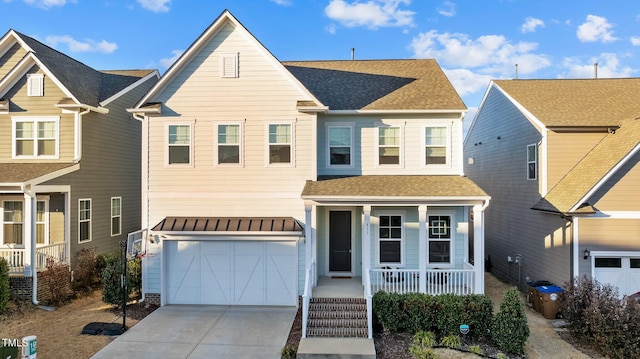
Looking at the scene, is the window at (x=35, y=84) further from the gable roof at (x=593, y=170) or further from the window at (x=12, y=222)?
the gable roof at (x=593, y=170)

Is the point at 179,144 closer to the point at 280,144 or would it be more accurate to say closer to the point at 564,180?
the point at 280,144

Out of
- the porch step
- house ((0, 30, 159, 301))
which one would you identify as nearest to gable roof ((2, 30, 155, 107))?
house ((0, 30, 159, 301))

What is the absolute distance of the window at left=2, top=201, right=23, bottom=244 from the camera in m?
14.0

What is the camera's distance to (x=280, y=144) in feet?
40.7

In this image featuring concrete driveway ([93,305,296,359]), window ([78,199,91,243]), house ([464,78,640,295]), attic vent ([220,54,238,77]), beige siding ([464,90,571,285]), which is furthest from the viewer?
window ([78,199,91,243])

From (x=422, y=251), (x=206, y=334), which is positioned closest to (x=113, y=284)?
(x=206, y=334)

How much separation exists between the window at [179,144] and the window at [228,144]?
104cm

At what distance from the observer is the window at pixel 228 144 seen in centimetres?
1247

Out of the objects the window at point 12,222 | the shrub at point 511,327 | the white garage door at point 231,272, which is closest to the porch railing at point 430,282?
the shrub at point 511,327

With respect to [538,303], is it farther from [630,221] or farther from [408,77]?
[408,77]

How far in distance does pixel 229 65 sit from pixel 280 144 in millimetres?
2975

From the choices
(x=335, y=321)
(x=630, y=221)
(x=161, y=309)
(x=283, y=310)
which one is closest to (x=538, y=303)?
(x=630, y=221)

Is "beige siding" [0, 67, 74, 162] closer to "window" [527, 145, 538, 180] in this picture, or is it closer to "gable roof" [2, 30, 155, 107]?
"gable roof" [2, 30, 155, 107]

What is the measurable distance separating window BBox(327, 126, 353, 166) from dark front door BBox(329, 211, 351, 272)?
177cm
